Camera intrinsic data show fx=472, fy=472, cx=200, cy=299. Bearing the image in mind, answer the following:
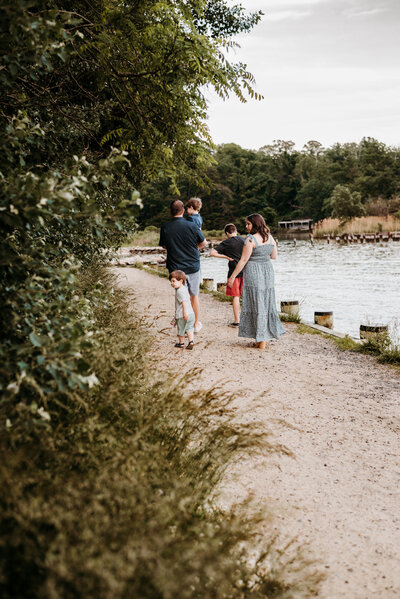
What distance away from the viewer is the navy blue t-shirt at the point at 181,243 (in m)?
7.20

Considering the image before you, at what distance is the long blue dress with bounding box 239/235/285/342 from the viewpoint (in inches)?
290

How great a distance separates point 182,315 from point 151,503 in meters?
5.15

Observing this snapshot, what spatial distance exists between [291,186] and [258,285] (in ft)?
325

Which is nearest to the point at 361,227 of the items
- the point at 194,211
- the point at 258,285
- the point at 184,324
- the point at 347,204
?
the point at 347,204

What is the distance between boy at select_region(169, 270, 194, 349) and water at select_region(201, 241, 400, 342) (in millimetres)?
3644

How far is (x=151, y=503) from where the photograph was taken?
2.03 metres

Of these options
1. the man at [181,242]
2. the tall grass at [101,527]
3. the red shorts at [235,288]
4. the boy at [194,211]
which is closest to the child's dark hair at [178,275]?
the man at [181,242]

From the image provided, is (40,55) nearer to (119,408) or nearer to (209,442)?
(119,408)

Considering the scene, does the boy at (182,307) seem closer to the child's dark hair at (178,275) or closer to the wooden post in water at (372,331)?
the child's dark hair at (178,275)

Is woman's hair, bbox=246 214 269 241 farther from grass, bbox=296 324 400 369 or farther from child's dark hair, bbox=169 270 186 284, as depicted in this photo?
grass, bbox=296 324 400 369

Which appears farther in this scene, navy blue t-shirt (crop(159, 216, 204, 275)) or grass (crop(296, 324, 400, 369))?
navy blue t-shirt (crop(159, 216, 204, 275))

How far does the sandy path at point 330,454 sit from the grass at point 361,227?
47.9 metres

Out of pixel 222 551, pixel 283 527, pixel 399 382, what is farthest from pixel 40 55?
pixel 399 382

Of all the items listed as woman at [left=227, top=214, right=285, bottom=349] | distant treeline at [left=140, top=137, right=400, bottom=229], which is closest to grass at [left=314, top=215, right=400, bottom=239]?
distant treeline at [left=140, top=137, right=400, bottom=229]
